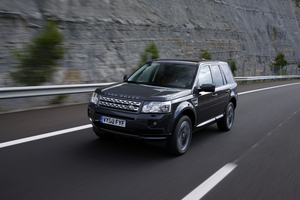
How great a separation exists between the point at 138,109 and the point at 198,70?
184cm

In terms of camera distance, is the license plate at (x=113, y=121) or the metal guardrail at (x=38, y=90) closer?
the license plate at (x=113, y=121)

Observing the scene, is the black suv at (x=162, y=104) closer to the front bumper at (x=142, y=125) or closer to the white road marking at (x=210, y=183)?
the front bumper at (x=142, y=125)

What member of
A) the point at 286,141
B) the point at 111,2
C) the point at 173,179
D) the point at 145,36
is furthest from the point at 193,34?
the point at 173,179

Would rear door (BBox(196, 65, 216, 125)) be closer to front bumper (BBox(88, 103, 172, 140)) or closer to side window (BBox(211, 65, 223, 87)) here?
side window (BBox(211, 65, 223, 87))

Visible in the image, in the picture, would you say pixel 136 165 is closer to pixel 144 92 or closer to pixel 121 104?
pixel 121 104

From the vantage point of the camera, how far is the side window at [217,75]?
693 centimetres

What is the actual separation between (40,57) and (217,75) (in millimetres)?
6435

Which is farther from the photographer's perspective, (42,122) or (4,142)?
(42,122)

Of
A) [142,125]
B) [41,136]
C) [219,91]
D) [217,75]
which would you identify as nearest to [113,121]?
[142,125]

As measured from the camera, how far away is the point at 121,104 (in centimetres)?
505

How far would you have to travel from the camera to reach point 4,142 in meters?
5.75

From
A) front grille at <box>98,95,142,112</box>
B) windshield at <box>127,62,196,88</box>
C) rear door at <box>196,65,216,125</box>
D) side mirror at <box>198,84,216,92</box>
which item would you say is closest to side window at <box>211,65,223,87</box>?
rear door at <box>196,65,216,125</box>

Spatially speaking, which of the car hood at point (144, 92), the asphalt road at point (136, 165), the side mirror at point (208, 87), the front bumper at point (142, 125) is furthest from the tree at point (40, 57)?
the side mirror at point (208, 87)

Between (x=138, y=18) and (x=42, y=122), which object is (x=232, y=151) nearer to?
(x=42, y=122)
